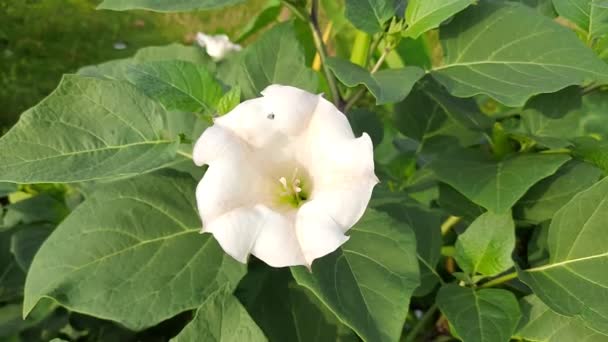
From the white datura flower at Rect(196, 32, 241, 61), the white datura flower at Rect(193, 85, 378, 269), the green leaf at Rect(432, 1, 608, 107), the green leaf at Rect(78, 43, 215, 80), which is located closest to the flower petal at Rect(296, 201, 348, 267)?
the white datura flower at Rect(193, 85, 378, 269)

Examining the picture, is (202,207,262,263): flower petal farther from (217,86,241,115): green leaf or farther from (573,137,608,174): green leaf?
(573,137,608,174): green leaf

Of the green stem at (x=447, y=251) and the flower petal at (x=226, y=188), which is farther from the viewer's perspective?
the green stem at (x=447, y=251)

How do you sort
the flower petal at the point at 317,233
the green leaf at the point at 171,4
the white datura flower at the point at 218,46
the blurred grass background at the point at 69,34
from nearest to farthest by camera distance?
the flower petal at the point at 317,233 → the green leaf at the point at 171,4 → the white datura flower at the point at 218,46 → the blurred grass background at the point at 69,34

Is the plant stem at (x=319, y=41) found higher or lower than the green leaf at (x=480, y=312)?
higher

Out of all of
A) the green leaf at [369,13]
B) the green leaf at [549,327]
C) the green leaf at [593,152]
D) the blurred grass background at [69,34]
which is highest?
the green leaf at [369,13]

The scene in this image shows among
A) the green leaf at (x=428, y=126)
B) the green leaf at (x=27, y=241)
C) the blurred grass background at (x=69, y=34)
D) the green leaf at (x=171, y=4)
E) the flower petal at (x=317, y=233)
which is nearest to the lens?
the flower petal at (x=317, y=233)

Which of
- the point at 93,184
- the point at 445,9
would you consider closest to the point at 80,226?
the point at 93,184

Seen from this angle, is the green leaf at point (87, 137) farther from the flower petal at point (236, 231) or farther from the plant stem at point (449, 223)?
the plant stem at point (449, 223)

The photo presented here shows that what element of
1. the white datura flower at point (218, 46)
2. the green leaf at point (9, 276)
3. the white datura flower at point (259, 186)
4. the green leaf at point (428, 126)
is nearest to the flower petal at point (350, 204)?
the white datura flower at point (259, 186)
